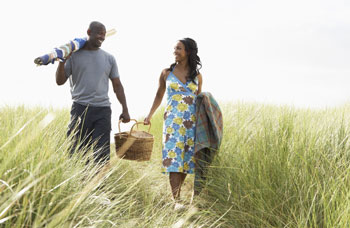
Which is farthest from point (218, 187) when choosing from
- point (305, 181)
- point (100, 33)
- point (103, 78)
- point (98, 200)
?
point (100, 33)

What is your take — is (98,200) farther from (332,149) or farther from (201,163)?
(332,149)

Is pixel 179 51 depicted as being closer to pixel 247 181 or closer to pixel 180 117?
pixel 180 117

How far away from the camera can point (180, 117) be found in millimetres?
4148

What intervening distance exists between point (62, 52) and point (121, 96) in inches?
37.5

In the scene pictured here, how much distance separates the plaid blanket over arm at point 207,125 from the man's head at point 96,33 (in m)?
1.36

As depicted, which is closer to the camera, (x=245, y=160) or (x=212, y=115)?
(x=245, y=160)

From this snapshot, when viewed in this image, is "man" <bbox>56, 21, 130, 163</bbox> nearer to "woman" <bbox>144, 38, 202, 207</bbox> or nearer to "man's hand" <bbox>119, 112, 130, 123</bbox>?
"man's hand" <bbox>119, 112, 130, 123</bbox>

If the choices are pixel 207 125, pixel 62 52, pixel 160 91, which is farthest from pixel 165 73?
pixel 62 52

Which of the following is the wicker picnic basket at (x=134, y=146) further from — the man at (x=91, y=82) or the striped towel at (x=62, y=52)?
the striped towel at (x=62, y=52)

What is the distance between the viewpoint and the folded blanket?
3512 mm

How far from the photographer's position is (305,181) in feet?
9.10

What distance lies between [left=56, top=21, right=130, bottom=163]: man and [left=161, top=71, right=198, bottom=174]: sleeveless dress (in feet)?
2.51

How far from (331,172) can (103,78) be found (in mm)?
2677

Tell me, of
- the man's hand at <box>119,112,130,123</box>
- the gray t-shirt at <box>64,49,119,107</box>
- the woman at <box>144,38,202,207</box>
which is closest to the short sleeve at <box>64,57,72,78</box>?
the gray t-shirt at <box>64,49,119,107</box>
